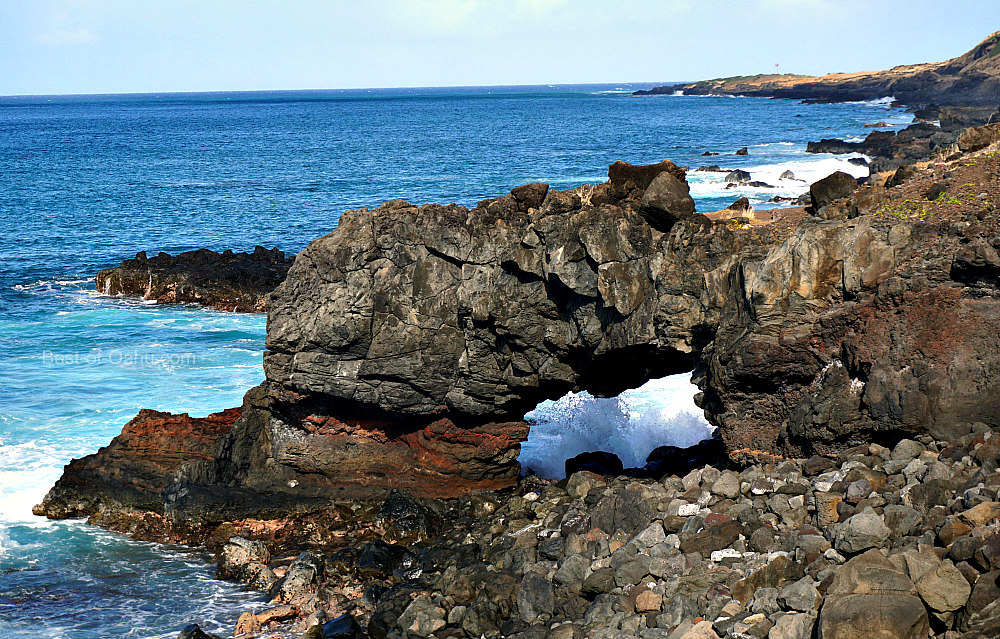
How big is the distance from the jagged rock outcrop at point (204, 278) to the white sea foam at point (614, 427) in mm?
18444

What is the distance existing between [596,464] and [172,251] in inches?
1519

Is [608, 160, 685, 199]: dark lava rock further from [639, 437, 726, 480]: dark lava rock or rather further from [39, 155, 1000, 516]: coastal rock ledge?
[639, 437, 726, 480]: dark lava rock

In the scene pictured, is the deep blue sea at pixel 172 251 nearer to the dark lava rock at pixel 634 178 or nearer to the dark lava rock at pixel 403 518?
the dark lava rock at pixel 403 518

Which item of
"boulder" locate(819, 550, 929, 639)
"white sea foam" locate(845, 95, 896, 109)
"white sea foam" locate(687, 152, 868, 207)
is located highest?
"white sea foam" locate(845, 95, 896, 109)

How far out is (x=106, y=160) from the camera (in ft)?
336

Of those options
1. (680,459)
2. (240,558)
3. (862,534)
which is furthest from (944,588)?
(240,558)

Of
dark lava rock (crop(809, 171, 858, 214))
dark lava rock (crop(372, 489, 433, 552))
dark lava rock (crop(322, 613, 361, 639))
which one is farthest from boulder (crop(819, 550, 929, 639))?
dark lava rock (crop(372, 489, 433, 552))

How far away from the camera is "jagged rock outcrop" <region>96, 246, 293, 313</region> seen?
40.1 m

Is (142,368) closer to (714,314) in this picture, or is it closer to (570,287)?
(570,287)

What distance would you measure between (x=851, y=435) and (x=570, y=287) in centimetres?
630

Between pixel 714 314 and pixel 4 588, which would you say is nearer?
pixel 714 314

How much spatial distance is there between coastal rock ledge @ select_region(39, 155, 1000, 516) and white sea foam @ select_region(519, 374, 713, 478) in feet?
9.96

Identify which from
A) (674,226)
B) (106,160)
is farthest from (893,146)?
(106,160)

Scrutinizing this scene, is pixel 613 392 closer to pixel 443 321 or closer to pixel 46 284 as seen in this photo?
pixel 443 321
